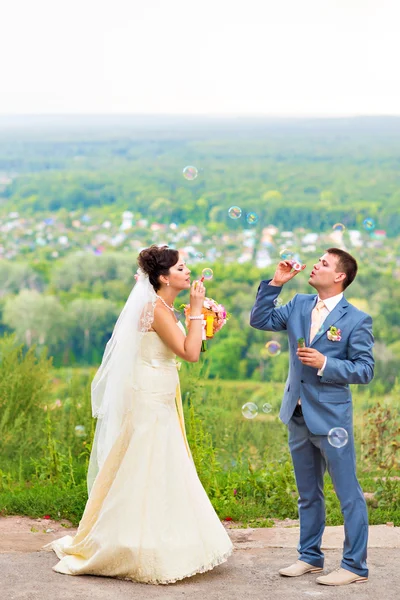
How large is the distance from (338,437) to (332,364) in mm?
323

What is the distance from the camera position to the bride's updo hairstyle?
412 centimetres

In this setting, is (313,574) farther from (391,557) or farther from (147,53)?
(147,53)

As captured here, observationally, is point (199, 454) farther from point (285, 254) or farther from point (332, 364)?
point (332, 364)

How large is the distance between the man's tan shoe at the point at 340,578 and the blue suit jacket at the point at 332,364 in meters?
0.63

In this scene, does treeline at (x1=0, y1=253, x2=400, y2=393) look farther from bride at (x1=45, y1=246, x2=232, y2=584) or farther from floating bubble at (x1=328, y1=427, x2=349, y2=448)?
floating bubble at (x1=328, y1=427, x2=349, y2=448)

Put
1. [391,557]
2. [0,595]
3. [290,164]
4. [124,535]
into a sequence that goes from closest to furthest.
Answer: [0,595]
[124,535]
[391,557]
[290,164]

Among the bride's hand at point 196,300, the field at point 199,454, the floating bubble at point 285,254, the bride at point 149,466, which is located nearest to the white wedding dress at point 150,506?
the bride at point 149,466

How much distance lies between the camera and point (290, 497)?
18.8 feet

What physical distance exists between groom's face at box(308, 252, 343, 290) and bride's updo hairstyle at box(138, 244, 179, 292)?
0.67 meters

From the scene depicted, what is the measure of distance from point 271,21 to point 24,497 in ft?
154

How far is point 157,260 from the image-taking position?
4.12 meters

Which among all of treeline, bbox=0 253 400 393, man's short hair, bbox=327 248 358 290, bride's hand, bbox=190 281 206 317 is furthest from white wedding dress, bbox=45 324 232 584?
treeline, bbox=0 253 400 393

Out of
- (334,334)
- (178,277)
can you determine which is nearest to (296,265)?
(334,334)

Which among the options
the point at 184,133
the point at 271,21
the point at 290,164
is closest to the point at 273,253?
the point at 290,164
